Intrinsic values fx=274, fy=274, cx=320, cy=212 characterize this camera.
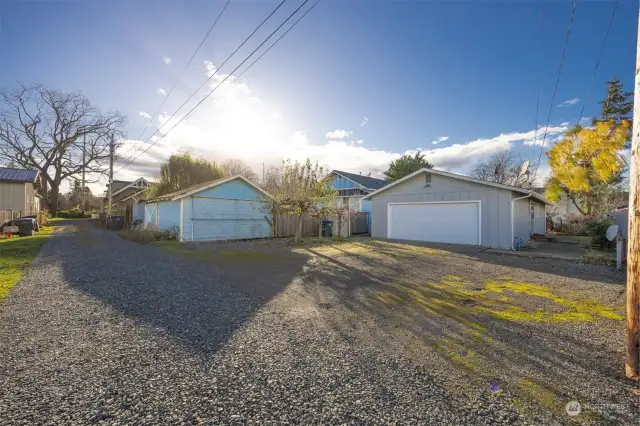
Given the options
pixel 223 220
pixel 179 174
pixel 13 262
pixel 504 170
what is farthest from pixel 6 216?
pixel 504 170

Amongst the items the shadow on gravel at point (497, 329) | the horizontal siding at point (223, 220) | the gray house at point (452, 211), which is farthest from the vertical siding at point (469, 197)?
the horizontal siding at point (223, 220)

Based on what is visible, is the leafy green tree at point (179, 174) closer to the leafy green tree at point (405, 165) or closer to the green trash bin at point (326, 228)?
the green trash bin at point (326, 228)

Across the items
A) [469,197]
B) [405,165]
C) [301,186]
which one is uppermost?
[405,165]

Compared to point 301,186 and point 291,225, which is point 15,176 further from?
point 301,186

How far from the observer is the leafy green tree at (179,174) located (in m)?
20.7

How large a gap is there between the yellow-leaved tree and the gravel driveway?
638cm

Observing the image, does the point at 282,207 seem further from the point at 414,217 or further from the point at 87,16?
the point at 87,16

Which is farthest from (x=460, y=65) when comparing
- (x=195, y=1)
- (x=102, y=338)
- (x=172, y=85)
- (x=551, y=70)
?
(x=102, y=338)

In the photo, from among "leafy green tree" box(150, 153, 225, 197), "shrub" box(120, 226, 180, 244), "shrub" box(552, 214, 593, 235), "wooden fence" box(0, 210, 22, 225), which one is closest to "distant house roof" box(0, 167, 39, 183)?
"wooden fence" box(0, 210, 22, 225)

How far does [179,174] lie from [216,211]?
8.75 metres

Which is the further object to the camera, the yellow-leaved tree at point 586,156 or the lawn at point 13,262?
the yellow-leaved tree at point 586,156

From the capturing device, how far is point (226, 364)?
273 centimetres

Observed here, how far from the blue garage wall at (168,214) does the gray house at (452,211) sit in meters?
10.8

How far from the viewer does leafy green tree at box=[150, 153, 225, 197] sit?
2067cm
